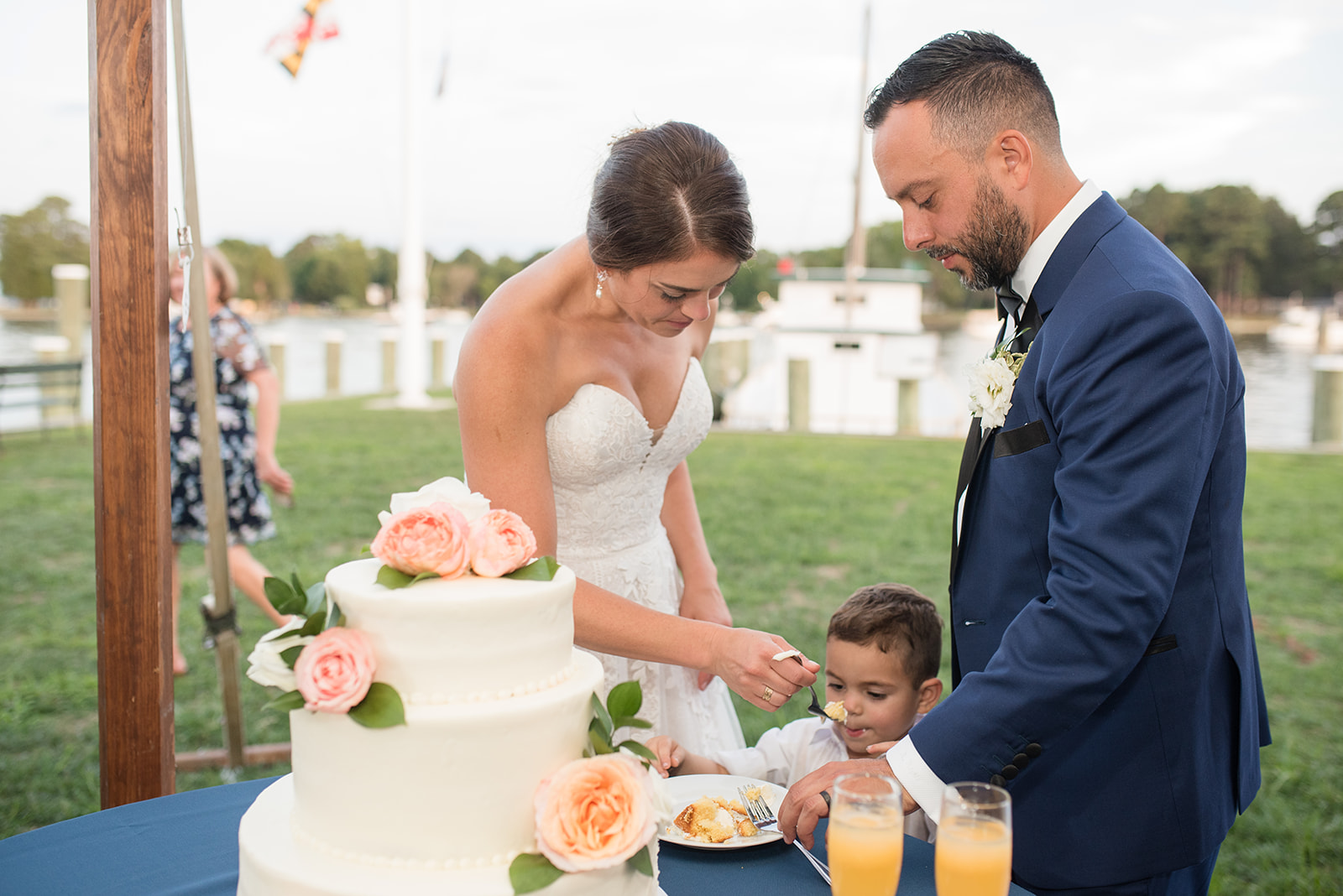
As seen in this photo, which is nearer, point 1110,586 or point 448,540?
point 448,540

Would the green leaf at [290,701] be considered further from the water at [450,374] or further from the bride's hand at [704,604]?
the water at [450,374]

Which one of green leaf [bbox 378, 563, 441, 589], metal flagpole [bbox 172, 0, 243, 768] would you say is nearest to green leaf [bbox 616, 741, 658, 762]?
green leaf [bbox 378, 563, 441, 589]

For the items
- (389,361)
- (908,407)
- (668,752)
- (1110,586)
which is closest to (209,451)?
(668,752)

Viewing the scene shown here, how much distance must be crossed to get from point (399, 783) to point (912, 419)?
48.6ft

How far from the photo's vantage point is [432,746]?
4.30 ft

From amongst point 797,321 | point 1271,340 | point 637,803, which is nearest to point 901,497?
point 637,803

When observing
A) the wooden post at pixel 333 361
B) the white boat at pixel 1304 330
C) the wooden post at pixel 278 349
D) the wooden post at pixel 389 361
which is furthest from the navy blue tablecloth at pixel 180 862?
the white boat at pixel 1304 330

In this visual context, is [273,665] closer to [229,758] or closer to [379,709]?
[379,709]

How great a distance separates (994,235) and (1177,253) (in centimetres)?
3584

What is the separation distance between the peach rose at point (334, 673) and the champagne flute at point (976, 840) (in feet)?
2.73

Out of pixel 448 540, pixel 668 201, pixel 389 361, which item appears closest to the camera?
pixel 448 540

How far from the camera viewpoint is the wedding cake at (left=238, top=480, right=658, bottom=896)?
1.29 metres

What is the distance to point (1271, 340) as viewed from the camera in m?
35.7

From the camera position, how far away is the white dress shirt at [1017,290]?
1782mm
